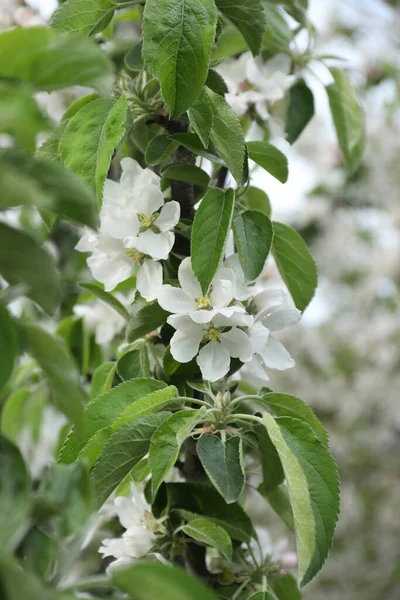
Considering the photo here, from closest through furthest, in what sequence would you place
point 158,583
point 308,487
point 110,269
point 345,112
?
point 158,583
point 308,487
point 110,269
point 345,112

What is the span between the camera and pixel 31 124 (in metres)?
0.34

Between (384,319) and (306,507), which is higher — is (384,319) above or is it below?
below

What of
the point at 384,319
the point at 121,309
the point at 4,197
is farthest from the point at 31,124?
the point at 384,319

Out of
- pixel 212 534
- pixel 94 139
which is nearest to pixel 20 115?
pixel 94 139

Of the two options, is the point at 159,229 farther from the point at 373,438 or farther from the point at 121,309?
the point at 373,438

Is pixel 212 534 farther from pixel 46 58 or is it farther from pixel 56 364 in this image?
pixel 46 58

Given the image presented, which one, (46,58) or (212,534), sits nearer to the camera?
(46,58)

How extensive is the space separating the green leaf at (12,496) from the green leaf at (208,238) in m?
0.22

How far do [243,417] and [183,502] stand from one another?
110 millimetres

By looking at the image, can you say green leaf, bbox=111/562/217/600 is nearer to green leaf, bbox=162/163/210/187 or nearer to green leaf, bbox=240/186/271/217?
green leaf, bbox=162/163/210/187

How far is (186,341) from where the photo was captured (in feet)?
1.94

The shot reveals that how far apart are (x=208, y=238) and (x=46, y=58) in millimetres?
220

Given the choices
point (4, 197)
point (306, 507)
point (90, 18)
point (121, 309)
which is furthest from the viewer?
point (121, 309)

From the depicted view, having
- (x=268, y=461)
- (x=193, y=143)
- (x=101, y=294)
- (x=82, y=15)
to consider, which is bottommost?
(x=268, y=461)
